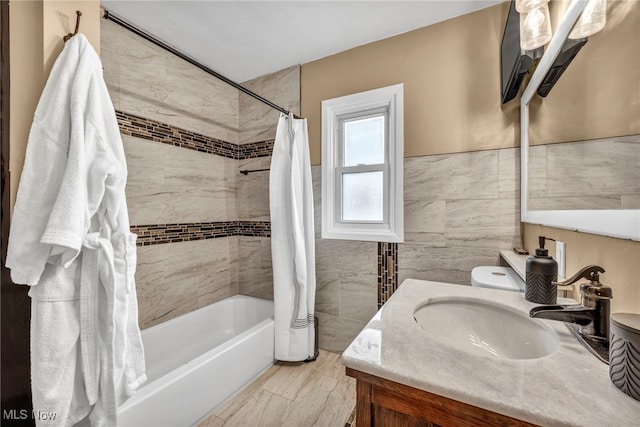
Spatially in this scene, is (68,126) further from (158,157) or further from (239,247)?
(239,247)

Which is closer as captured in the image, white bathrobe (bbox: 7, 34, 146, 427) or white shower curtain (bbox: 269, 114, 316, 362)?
white bathrobe (bbox: 7, 34, 146, 427)

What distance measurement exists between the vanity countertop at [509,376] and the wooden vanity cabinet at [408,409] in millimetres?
26

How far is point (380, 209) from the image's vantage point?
6.66 feet

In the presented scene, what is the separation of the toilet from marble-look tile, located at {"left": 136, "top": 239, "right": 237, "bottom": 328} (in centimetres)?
206

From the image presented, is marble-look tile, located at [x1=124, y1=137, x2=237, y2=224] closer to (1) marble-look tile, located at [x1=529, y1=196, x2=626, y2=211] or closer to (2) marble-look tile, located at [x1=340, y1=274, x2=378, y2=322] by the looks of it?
(2) marble-look tile, located at [x1=340, y1=274, x2=378, y2=322]

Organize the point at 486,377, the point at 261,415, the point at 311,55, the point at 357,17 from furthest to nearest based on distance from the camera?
1. the point at 311,55
2. the point at 357,17
3. the point at 261,415
4. the point at 486,377

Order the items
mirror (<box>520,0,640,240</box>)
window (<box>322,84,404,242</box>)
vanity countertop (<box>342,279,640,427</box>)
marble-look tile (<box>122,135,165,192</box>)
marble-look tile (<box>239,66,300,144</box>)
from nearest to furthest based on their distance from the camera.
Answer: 1. vanity countertop (<box>342,279,640,427</box>)
2. mirror (<box>520,0,640,240</box>)
3. marble-look tile (<box>122,135,165,192</box>)
4. window (<box>322,84,404,242</box>)
5. marble-look tile (<box>239,66,300,144</box>)

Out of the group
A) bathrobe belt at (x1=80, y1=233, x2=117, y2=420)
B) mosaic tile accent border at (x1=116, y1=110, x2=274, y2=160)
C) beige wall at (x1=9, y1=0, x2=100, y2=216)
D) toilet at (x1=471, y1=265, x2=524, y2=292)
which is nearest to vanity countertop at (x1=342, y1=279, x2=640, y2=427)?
toilet at (x1=471, y1=265, x2=524, y2=292)

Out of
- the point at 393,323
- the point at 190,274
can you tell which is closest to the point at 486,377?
the point at 393,323

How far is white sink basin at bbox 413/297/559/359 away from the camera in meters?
0.78

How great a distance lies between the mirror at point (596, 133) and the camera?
1.90 feet

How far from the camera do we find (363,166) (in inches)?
81.4

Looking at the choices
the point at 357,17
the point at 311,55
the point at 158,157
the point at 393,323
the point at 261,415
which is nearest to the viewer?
the point at 393,323

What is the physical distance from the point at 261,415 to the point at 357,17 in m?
2.57
